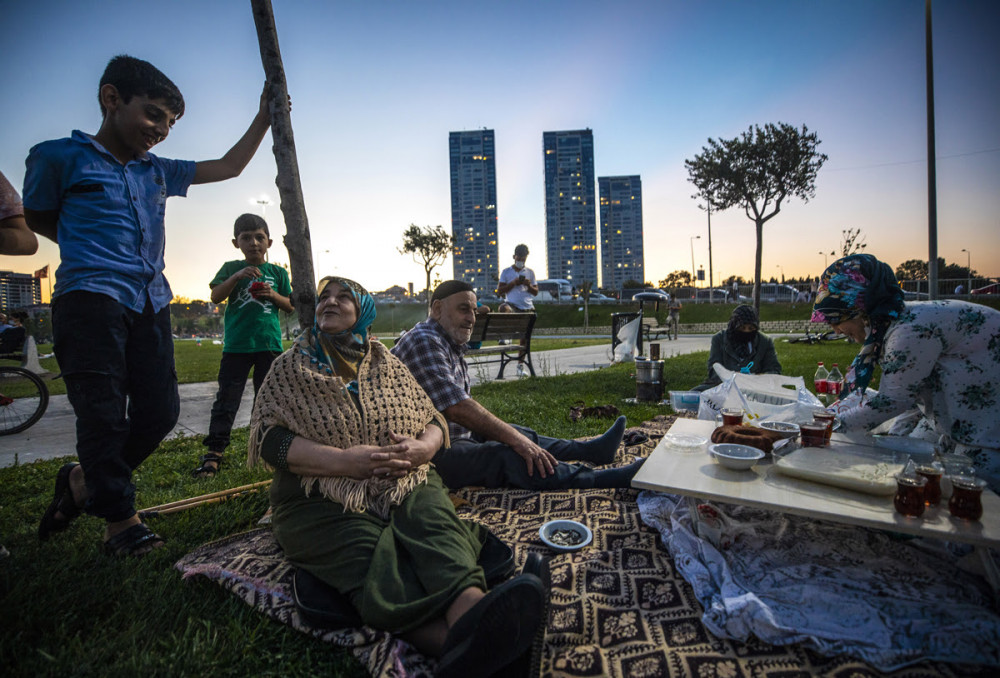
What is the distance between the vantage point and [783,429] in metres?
2.84

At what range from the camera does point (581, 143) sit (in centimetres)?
8925

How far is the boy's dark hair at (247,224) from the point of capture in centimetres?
379

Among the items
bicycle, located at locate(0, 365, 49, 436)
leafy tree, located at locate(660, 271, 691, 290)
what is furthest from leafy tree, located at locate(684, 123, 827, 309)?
leafy tree, located at locate(660, 271, 691, 290)

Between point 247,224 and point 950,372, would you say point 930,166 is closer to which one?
point 950,372

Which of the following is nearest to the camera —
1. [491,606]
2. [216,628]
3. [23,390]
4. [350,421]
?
[491,606]

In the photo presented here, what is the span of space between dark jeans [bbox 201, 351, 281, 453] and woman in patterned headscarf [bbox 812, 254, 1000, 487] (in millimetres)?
4074

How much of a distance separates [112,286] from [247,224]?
5.76 feet

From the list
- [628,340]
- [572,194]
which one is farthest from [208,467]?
[572,194]

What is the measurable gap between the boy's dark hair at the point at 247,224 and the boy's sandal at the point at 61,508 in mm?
2137


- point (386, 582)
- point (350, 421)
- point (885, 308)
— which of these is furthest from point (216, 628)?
point (885, 308)

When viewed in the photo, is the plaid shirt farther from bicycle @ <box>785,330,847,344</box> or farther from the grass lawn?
bicycle @ <box>785,330,847,344</box>

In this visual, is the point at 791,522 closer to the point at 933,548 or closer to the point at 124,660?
the point at 933,548

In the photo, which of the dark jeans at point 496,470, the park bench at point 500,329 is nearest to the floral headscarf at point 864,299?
the dark jeans at point 496,470

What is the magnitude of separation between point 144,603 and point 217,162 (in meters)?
2.45
